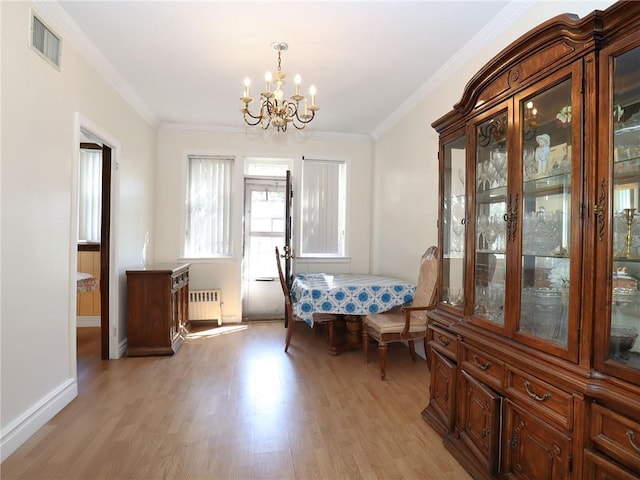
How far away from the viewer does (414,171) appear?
404 centimetres

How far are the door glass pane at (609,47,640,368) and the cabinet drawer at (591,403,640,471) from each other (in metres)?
Answer: 0.20

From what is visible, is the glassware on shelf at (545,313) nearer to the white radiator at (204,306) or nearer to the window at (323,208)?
the window at (323,208)

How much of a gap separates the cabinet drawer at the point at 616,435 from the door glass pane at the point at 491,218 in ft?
1.83

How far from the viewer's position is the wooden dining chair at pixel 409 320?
3262 mm

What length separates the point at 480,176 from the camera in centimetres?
200

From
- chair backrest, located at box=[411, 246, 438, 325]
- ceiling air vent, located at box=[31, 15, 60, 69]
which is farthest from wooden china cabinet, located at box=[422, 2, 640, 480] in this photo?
ceiling air vent, located at box=[31, 15, 60, 69]

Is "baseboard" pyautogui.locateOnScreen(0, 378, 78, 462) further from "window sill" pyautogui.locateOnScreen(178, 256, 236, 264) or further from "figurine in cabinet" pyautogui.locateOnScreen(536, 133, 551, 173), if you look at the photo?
"figurine in cabinet" pyautogui.locateOnScreen(536, 133, 551, 173)

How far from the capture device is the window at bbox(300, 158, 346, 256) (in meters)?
5.36

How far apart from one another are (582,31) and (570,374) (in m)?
1.25

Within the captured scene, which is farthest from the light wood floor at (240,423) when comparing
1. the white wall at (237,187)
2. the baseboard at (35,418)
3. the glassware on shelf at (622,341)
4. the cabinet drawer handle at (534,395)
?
the white wall at (237,187)

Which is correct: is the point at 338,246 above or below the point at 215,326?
above

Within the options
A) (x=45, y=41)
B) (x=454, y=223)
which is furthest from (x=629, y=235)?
(x=45, y=41)

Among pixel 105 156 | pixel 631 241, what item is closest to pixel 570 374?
pixel 631 241

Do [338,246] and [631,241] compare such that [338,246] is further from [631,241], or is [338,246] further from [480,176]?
[631,241]
